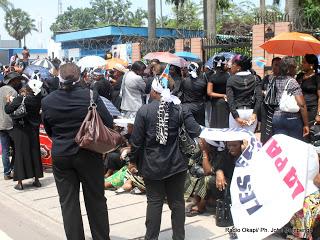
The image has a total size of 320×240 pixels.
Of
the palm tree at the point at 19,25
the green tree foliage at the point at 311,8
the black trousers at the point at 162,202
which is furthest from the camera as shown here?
the palm tree at the point at 19,25

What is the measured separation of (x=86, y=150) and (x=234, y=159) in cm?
166

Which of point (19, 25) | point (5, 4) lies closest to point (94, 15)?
point (19, 25)

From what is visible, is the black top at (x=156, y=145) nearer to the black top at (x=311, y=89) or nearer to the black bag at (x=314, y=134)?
the black bag at (x=314, y=134)

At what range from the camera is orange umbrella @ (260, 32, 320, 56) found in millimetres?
6648

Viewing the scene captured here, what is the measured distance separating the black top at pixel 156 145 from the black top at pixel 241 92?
237 centimetres

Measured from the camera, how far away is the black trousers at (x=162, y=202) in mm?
4367

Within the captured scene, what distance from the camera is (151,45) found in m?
17.2

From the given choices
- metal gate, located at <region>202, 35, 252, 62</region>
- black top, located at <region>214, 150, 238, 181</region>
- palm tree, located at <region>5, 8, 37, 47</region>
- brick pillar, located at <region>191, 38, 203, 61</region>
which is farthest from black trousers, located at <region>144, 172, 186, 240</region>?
palm tree, located at <region>5, 8, 37, 47</region>

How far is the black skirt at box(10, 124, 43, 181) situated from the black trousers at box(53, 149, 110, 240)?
9.88ft

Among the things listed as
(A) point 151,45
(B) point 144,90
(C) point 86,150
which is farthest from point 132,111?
(A) point 151,45

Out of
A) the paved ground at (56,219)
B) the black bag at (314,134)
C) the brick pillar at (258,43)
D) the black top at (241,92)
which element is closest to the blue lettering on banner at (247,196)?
the paved ground at (56,219)

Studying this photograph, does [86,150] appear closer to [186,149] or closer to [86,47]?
[186,149]

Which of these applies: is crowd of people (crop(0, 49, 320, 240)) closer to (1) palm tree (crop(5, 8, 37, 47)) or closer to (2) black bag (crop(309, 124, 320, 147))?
(2) black bag (crop(309, 124, 320, 147))

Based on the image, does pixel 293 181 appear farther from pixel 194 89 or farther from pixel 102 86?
pixel 102 86
